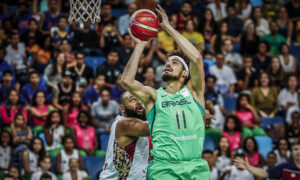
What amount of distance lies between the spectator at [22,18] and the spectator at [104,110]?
3184 millimetres

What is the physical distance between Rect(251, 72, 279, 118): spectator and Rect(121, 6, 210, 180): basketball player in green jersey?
7.23 m

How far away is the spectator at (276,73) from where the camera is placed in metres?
14.1

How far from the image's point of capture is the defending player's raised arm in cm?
591

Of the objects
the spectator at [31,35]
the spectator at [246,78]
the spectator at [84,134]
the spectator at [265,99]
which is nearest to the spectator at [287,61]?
the spectator at [246,78]

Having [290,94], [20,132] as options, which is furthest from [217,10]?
[20,132]

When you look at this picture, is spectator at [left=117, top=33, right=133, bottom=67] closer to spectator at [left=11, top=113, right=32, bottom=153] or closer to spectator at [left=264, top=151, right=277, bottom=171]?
spectator at [left=11, top=113, right=32, bottom=153]

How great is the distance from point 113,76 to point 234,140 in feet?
9.89

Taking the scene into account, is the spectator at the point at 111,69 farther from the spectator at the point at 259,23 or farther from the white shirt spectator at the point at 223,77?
the spectator at the point at 259,23

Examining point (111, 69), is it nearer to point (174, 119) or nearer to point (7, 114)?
point (7, 114)

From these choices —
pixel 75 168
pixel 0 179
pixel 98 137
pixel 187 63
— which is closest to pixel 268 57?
pixel 98 137

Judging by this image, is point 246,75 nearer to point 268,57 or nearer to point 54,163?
point 268,57

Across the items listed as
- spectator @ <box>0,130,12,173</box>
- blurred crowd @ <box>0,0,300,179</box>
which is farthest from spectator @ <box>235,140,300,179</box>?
spectator @ <box>0,130,12,173</box>

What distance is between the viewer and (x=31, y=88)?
12.1 m

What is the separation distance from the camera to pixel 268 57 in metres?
14.5
